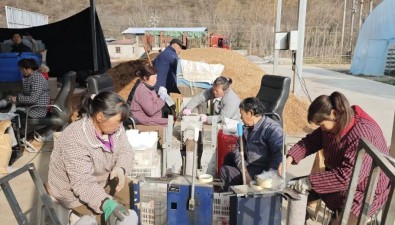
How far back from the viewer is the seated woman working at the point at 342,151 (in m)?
2.10

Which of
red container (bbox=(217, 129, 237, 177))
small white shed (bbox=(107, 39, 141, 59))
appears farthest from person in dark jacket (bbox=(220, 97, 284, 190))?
small white shed (bbox=(107, 39, 141, 59))

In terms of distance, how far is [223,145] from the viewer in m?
3.66

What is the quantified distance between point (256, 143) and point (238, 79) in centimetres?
654

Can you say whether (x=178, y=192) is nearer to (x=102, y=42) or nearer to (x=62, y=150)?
(x=62, y=150)

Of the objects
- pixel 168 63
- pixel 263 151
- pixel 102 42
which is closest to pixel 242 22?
pixel 102 42

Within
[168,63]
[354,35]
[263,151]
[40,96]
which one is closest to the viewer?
[263,151]

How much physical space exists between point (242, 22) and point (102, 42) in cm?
2668

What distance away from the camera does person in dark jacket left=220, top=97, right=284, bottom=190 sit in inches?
111

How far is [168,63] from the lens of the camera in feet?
20.7

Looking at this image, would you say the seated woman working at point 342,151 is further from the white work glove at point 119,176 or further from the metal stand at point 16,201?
the metal stand at point 16,201

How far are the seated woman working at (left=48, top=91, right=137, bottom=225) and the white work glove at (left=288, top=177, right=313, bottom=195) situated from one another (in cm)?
105

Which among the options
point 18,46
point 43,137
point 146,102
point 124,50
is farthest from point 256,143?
point 124,50

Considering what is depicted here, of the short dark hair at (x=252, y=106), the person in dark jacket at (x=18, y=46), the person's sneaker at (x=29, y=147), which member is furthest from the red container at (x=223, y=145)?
the person in dark jacket at (x=18, y=46)

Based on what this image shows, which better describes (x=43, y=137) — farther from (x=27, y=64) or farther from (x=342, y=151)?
(x=342, y=151)
